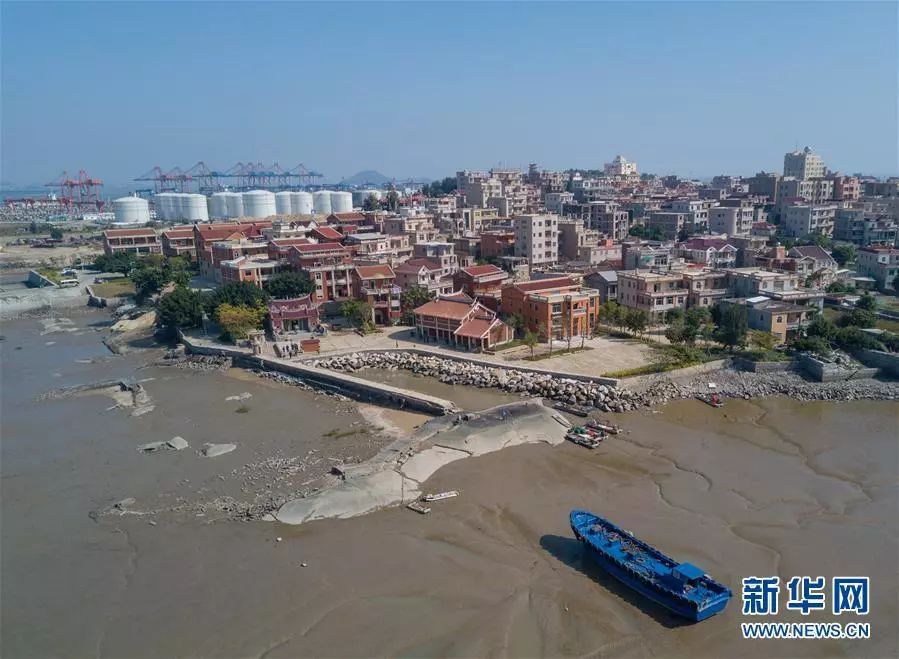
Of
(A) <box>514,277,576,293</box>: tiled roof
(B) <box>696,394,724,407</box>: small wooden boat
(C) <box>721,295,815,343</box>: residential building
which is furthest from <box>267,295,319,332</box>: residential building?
(C) <box>721,295,815,343</box>: residential building

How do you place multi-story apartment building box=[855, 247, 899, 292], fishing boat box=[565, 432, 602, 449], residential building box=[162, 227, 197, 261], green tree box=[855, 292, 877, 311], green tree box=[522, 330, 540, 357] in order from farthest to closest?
1. residential building box=[162, 227, 197, 261]
2. multi-story apartment building box=[855, 247, 899, 292]
3. green tree box=[855, 292, 877, 311]
4. green tree box=[522, 330, 540, 357]
5. fishing boat box=[565, 432, 602, 449]

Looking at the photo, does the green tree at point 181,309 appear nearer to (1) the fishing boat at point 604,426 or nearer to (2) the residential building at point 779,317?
(1) the fishing boat at point 604,426

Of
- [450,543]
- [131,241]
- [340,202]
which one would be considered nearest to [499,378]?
[450,543]

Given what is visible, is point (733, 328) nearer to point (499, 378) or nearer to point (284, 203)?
point (499, 378)

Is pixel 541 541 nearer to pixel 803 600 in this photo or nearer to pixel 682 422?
pixel 803 600

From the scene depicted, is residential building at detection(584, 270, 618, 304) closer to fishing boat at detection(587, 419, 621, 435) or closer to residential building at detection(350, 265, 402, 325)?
residential building at detection(350, 265, 402, 325)

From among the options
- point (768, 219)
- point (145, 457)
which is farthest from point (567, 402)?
point (768, 219)
